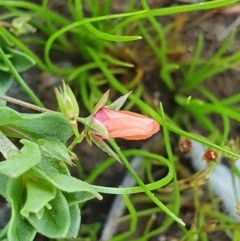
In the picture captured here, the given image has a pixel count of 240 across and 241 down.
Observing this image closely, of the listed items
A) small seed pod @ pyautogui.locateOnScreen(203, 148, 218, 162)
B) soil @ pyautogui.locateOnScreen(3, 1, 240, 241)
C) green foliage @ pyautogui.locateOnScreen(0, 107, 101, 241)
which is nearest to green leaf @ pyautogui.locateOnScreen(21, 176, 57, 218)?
green foliage @ pyautogui.locateOnScreen(0, 107, 101, 241)


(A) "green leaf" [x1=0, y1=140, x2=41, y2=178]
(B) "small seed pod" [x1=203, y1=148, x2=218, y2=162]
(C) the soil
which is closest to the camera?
(A) "green leaf" [x1=0, y1=140, x2=41, y2=178]

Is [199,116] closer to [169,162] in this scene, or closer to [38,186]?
[169,162]

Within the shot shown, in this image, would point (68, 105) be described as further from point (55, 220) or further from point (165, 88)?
point (165, 88)

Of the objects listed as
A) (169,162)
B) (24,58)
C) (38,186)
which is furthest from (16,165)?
(24,58)

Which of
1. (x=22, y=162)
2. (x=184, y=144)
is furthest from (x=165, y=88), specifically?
(x=22, y=162)

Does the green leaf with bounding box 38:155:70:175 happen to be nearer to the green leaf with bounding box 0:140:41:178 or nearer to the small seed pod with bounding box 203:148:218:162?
the green leaf with bounding box 0:140:41:178

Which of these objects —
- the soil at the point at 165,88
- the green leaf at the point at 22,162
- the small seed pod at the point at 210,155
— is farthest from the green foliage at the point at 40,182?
A: the soil at the point at 165,88

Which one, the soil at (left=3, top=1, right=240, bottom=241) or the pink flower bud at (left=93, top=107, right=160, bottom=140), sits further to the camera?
the soil at (left=3, top=1, right=240, bottom=241)
